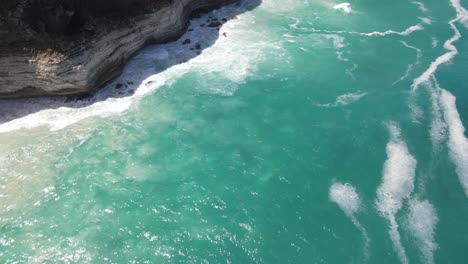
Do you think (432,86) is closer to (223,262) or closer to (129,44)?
(223,262)

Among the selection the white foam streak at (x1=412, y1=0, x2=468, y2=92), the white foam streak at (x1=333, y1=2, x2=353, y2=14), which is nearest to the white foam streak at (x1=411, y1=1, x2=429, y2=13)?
the white foam streak at (x1=412, y1=0, x2=468, y2=92)

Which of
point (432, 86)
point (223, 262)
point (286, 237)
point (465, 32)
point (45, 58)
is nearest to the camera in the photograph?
point (223, 262)

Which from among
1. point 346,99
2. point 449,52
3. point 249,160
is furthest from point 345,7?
point 249,160

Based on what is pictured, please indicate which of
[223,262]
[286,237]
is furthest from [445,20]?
[223,262]

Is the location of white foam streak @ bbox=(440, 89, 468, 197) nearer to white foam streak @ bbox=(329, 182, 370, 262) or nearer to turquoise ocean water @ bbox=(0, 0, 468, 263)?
turquoise ocean water @ bbox=(0, 0, 468, 263)

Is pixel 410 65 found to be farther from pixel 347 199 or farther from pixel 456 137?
pixel 347 199
